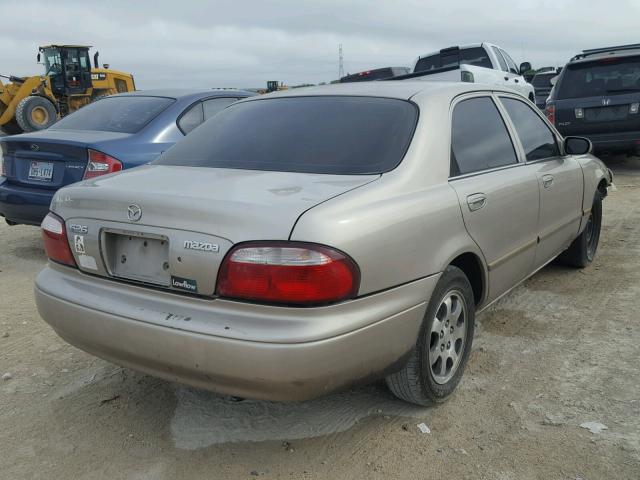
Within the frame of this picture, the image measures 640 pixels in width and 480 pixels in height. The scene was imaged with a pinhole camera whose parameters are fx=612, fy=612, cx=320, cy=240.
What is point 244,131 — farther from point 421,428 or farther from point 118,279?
point 421,428

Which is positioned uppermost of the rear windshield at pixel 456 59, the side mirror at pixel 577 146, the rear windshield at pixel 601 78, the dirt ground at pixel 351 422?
the rear windshield at pixel 456 59

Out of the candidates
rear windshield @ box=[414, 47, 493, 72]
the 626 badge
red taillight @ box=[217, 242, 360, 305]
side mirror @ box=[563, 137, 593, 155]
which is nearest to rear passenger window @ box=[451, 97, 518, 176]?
side mirror @ box=[563, 137, 593, 155]

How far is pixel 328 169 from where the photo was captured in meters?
2.79

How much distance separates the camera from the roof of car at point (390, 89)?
3.27 metres

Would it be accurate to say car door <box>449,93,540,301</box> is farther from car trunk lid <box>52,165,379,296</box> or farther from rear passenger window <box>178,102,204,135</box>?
rear passenger window <box>178,102,204,135</box>

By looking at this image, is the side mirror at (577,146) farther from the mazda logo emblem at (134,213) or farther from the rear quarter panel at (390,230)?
the mazda logo emblem at (134,213)

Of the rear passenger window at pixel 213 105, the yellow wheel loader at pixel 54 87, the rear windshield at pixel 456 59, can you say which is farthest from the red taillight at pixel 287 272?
the yellow wheel loader at pixel 54 87

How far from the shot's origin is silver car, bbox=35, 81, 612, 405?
2.26 m

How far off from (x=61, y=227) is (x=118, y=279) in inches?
17.7

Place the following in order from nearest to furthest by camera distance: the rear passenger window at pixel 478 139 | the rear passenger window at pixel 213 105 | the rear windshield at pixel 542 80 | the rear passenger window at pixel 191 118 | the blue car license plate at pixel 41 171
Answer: the rear passenger window at pixel 478 139 < the blue car license plate at pixel 41 171 < the rear passenger window at pixel 191 118 < the rear passenger window at pixel 213 105 < the rear windshield at pixel 542 80

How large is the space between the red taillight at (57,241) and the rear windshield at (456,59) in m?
10.7

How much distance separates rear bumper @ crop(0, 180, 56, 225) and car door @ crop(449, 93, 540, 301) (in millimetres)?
3621

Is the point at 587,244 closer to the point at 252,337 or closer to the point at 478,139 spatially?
the point at 478,139

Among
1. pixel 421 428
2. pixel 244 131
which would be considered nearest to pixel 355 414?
pixel 421 428
